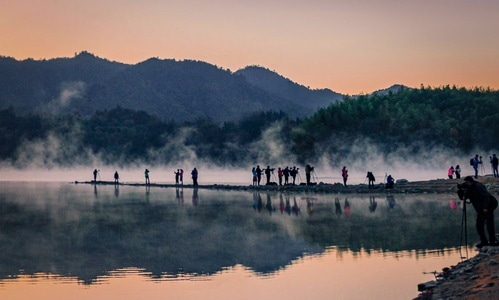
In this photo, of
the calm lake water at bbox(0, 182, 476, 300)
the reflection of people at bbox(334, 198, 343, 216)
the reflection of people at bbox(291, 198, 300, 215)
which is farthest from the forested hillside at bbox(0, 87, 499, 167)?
the calm lake water at bbox(0, 182, 476, 300)

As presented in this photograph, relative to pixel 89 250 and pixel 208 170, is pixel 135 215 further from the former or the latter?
pixel 208 170

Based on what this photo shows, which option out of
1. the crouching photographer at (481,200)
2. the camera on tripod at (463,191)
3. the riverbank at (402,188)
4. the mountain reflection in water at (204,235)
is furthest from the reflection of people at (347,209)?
the crouching photographer at (481,200)

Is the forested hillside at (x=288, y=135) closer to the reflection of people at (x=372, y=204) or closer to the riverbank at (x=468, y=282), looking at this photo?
the reflection of people at (x=372, y=204)

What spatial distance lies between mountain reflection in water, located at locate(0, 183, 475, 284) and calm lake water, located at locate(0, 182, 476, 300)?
37 millimetres

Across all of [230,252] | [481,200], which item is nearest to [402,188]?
[230,252]

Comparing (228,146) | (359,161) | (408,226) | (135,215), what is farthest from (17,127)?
(408,226)

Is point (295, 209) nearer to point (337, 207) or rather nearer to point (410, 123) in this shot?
point (337, 207)

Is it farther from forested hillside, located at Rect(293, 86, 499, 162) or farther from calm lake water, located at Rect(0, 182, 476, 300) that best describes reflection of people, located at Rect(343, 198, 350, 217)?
forested hillside, located at Rect(293, 86, 499, 162)

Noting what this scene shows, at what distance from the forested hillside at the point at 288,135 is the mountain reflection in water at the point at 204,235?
6741cm

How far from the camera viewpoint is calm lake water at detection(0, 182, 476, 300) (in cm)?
1730

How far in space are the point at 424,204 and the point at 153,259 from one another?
2302cm

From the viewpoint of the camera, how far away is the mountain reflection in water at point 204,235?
69.6 feet

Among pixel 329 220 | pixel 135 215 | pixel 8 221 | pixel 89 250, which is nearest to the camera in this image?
pixel 89 250

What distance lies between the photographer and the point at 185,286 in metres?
17.5
